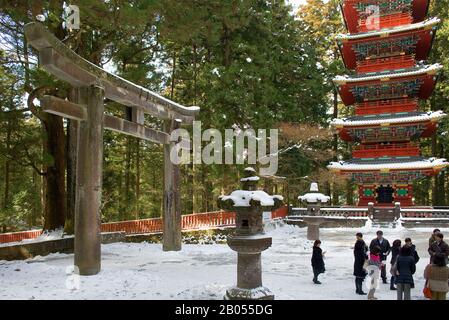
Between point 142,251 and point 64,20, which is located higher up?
point 64,20

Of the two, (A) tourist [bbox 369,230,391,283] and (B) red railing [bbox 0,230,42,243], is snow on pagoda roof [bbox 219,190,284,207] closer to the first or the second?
(A) tourist [bbox 369,230,391,283]

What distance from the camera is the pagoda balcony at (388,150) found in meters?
27.9

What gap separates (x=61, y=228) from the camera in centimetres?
1430

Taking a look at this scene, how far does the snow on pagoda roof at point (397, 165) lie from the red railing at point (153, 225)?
32.5 ft

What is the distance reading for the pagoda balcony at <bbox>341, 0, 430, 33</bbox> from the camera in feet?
96.7

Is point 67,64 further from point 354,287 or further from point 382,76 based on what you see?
point 382,76

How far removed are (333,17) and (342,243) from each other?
2649 cm

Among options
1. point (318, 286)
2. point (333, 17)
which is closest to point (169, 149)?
point (318, 286)

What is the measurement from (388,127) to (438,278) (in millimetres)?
22905

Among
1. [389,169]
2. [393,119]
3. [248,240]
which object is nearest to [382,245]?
[248,240]

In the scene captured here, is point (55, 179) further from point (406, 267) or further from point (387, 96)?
point (387, 96)

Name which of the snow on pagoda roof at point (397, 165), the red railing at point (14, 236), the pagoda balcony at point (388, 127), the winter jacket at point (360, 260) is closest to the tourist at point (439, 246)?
the winter jacket at point (360, 260)

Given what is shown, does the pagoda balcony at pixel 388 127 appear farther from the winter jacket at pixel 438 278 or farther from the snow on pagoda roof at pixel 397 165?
the winter jacket at pixel 438 278

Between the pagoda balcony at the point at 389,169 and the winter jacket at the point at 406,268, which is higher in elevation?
the pagoda balcony at the point at 389,169
